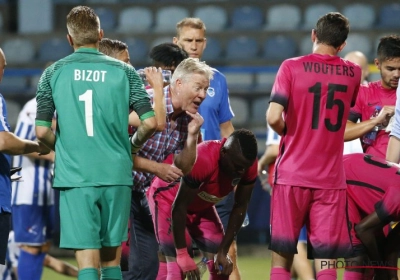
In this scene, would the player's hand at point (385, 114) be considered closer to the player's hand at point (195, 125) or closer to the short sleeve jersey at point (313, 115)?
the short sleeve jersey at point (313, 115)

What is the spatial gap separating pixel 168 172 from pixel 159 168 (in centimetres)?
7

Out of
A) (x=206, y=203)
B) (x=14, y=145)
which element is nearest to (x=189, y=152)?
(x=206, y=203)

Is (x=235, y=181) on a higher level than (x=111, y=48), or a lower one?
lower

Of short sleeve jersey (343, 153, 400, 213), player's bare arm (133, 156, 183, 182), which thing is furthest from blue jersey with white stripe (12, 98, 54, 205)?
short sleeve jersey (343, 153, 400, 213)

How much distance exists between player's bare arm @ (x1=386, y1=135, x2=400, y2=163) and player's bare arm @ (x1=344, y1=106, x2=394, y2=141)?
0.14 m

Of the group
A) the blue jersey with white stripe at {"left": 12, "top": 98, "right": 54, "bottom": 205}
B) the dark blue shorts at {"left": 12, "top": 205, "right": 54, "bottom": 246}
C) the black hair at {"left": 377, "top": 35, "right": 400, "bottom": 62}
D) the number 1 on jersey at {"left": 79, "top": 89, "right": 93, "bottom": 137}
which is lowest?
the dark blue shorts at {"left": 12, "top": 205, "right": 54, "bottom": 246}

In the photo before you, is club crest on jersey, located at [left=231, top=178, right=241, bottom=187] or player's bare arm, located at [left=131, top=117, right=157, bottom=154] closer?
player's bare arm, located at [left=131, top=117, right=157, bottom=154]

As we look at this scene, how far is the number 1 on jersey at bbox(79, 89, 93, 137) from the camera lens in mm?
4828

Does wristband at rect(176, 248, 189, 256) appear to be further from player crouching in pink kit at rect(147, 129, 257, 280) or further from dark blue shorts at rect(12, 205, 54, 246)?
dark blue shorts at rect(12, 205, 54, 246)

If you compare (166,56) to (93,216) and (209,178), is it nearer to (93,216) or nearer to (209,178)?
(209,178)

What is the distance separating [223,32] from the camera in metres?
13.9

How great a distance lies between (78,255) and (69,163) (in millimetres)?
501

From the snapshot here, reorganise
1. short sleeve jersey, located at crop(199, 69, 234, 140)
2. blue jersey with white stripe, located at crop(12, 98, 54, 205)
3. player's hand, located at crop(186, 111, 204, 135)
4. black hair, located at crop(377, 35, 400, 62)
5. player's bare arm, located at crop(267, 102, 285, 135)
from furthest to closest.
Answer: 1. blue jersey with white stripe, located at crop(12, 98, 54, 205)
2. short sleeve jersey, located at crop(199, 69, 234, 140)
3. black hair, located at crop(377, 35, 400, 62)
4. player's bare arm, located at crop(267, 102, 285, 135)
5. player's hand, located at crop(186, 111, 204, 135)

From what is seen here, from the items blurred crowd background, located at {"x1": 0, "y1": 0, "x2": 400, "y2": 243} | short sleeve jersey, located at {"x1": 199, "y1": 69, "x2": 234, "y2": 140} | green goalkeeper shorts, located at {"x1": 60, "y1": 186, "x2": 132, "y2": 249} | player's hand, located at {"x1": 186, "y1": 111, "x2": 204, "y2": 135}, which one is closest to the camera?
green goalkeeper shorts, located at {"x1": 60, "y1": 186, "x2": 132, "y2": 249}
